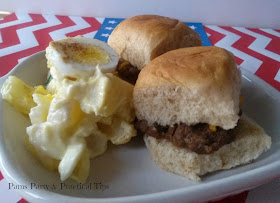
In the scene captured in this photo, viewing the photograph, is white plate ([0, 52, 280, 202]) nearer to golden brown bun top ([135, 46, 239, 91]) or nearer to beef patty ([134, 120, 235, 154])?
beef patty ([134, 120, 235, 154])

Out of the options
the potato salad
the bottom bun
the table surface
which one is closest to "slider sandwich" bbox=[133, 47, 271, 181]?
the bottom bun

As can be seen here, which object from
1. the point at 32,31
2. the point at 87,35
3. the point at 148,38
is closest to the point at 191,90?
the point at 148,38

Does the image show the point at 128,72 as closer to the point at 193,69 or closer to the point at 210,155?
the point at 193,69

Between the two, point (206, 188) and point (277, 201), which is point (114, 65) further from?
point (277, 201)

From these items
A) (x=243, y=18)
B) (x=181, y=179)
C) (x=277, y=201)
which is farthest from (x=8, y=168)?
(x=243, y=18)

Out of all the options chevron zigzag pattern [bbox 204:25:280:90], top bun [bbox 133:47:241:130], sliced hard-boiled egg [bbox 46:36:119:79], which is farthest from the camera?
chevron zigzag pattern [bbox 204:25:280:90]

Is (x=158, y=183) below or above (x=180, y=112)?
below
